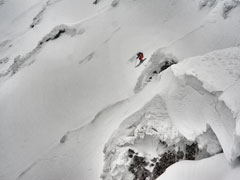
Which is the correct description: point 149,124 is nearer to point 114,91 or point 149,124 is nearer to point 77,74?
point 114,91

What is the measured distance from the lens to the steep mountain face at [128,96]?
3289 mm

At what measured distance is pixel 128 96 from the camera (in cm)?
555

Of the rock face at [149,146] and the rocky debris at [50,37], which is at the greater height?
the rocky debris at [50,37]

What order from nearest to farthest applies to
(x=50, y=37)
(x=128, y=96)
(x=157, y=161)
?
1. (x=157, y=161)
2. (x=128, y=96)
3. (x=50, y=37)

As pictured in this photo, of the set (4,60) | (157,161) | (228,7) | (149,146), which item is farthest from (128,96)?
(4,60)

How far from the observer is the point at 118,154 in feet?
12.9

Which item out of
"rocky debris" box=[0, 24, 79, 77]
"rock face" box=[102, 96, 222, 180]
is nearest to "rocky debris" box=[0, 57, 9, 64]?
"rocky debris" box=[0, 24, 79, 77]

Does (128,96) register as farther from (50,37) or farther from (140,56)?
(50,37)

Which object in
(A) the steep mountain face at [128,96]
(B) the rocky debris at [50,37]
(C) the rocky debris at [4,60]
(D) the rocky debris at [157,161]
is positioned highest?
(B) the rocky debris at [50,37]

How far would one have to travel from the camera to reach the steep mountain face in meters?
3.29

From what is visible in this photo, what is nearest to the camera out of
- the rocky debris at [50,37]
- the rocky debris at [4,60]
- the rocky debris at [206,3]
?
the rocky debris at [206,3]

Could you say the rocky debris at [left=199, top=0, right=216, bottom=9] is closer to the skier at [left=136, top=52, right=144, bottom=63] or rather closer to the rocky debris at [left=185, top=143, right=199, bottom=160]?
the skier at [left=136, top=52, right=144, bottom=63]

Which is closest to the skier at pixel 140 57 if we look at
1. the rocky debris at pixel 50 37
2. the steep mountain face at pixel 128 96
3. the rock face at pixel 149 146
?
the steep mountain face at pixel 128 96

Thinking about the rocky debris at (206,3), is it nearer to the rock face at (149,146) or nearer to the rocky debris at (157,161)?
the rock face at (149,146)
